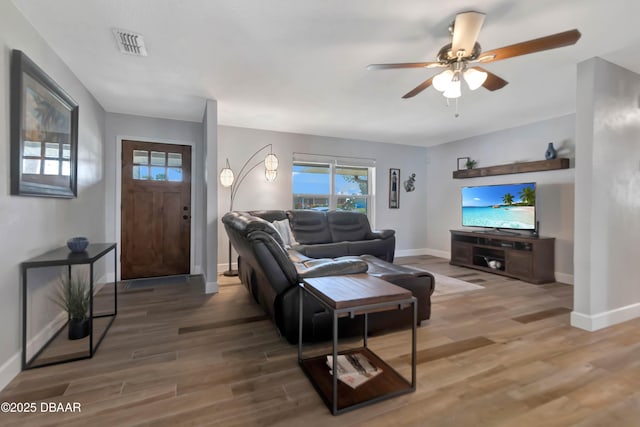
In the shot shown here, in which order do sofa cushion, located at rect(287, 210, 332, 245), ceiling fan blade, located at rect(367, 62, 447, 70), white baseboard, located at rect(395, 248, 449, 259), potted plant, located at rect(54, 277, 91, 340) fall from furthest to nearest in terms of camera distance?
white baseboard, located at rect(395, 248, 449, 259), sofa cushion, located at rect(287, 210, 332, 245), potted plant, located at rect(54, 277, 91, 340), ceiling fan blade, located at rect(367, 62, 447, 70)

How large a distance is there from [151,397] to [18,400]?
2.37 ft

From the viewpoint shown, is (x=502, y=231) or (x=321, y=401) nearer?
(x=321, y=401)

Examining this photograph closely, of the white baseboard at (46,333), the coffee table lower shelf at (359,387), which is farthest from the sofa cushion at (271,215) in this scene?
the coffee table lower shelf at (359,387)

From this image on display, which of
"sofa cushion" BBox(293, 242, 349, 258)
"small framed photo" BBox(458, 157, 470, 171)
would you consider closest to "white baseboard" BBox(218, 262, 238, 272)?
"sofa cushion" BBox(293, 242, 349, 258)

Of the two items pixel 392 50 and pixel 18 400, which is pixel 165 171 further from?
pixel 392 50

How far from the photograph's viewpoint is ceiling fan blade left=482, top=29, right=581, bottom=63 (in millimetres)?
1637

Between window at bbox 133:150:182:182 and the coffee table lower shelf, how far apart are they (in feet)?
11.7

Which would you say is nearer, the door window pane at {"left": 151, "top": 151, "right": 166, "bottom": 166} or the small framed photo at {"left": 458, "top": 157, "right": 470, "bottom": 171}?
the door window pane at {"left": 151, "top": 151, "right": 166, "bottom": 166}

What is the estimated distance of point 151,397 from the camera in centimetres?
165

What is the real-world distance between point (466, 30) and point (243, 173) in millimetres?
3803

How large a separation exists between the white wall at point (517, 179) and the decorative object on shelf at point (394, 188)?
80cm

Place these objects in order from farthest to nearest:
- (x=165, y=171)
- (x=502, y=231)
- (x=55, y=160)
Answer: (x=502, y=231) < (x=165, y=171) < (x=55, y=160)

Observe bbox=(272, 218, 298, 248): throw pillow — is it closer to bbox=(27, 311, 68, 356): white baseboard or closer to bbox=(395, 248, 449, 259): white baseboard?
bbox=(27, 311, 68, 356): white baseboard

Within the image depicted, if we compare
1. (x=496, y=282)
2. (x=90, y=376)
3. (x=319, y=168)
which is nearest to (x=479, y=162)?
(x=496, y=282)
